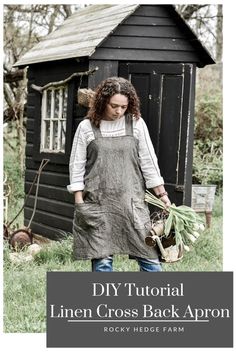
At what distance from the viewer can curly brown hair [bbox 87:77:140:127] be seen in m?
4.55

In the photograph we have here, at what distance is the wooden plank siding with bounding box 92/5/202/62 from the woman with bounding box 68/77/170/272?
6.16 feet

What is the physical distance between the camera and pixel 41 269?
19.9 ft

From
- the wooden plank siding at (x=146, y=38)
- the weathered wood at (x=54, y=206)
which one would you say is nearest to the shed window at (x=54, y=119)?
the weathered wood at (x=54, y=206)

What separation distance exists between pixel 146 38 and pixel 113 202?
8.06ft

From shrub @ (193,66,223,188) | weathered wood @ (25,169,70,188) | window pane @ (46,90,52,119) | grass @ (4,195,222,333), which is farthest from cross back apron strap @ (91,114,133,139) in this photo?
shrub @ (193,66,223,188)

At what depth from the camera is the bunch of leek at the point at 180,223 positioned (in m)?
4.68

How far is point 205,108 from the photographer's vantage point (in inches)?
479

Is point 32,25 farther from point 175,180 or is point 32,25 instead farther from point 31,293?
point 31,293

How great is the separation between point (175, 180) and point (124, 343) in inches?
99.5

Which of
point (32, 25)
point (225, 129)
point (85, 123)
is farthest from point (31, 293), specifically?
point (32, 25)

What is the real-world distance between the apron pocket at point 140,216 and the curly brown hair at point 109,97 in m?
0.65

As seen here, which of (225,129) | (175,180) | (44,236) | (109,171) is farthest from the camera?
(44,236)

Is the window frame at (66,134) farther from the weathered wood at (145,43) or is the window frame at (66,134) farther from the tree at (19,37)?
the tree at (19,37)

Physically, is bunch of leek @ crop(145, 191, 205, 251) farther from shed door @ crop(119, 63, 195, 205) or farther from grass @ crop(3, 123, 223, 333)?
shed door @ crop(119, 63, 195, 205)
